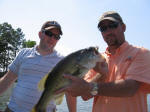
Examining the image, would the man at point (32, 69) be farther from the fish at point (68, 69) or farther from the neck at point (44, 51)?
the fish at point (68, 69)

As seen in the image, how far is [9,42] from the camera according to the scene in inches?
2707

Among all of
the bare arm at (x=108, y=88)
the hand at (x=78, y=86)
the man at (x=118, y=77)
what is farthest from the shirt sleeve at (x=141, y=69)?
the hand at (x=78, y=86)

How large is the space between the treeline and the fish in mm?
61289

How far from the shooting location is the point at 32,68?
4.68 meters

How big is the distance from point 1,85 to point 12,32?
67198mm

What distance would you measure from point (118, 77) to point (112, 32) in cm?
70

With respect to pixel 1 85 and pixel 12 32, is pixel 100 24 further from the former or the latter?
pixel 12 32

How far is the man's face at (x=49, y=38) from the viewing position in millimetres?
4957

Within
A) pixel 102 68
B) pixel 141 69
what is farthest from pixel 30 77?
pixel 141 69

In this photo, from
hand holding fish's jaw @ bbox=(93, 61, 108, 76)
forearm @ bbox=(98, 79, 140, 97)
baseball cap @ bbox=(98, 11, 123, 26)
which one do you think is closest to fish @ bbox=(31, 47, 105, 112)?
hand holding fish's jaw @ bbox=(93, 61, 108, 76)

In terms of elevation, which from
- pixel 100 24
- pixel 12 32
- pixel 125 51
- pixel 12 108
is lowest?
pixel 12 108

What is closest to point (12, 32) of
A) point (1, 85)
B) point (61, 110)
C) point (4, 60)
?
point (4, 60)

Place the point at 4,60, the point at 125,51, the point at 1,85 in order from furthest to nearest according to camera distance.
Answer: the point at 4,60 → the point at 1,85 → the point at 125,51

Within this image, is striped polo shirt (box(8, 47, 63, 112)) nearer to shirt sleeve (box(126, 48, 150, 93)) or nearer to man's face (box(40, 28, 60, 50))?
man's face (box(40, 28, 60, 50))
